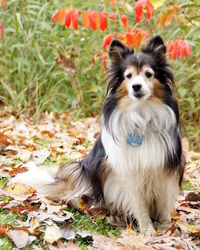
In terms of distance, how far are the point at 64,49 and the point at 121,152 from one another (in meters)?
5.31

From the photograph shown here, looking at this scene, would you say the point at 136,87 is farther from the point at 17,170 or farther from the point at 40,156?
the point at 40,156

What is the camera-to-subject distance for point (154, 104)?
355 centimetres

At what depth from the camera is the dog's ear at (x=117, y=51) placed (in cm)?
361

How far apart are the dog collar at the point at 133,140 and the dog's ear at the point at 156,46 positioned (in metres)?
0.69

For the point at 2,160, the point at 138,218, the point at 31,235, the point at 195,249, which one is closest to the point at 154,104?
the point at 138,218

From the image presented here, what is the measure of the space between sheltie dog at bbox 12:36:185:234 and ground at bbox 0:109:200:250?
201 millimetres

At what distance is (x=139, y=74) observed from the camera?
3.46m

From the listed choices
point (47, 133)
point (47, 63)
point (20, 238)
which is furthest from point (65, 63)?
point (20, 238)

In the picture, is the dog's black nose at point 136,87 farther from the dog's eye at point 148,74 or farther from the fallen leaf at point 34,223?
the fallen leaf at point 34,223

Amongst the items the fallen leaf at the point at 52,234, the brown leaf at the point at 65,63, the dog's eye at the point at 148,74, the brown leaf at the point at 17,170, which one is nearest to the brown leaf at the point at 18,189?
the brown leaf at the point at 17,170

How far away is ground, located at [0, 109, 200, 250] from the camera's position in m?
2.88

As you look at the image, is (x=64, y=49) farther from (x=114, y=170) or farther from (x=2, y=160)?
(x=114, y=170)

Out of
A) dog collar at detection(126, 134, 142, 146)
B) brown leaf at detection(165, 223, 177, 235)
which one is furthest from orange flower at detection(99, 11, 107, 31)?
brown leaf at detection(165, 223, 177, 235)

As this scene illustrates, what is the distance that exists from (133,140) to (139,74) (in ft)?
1.68
